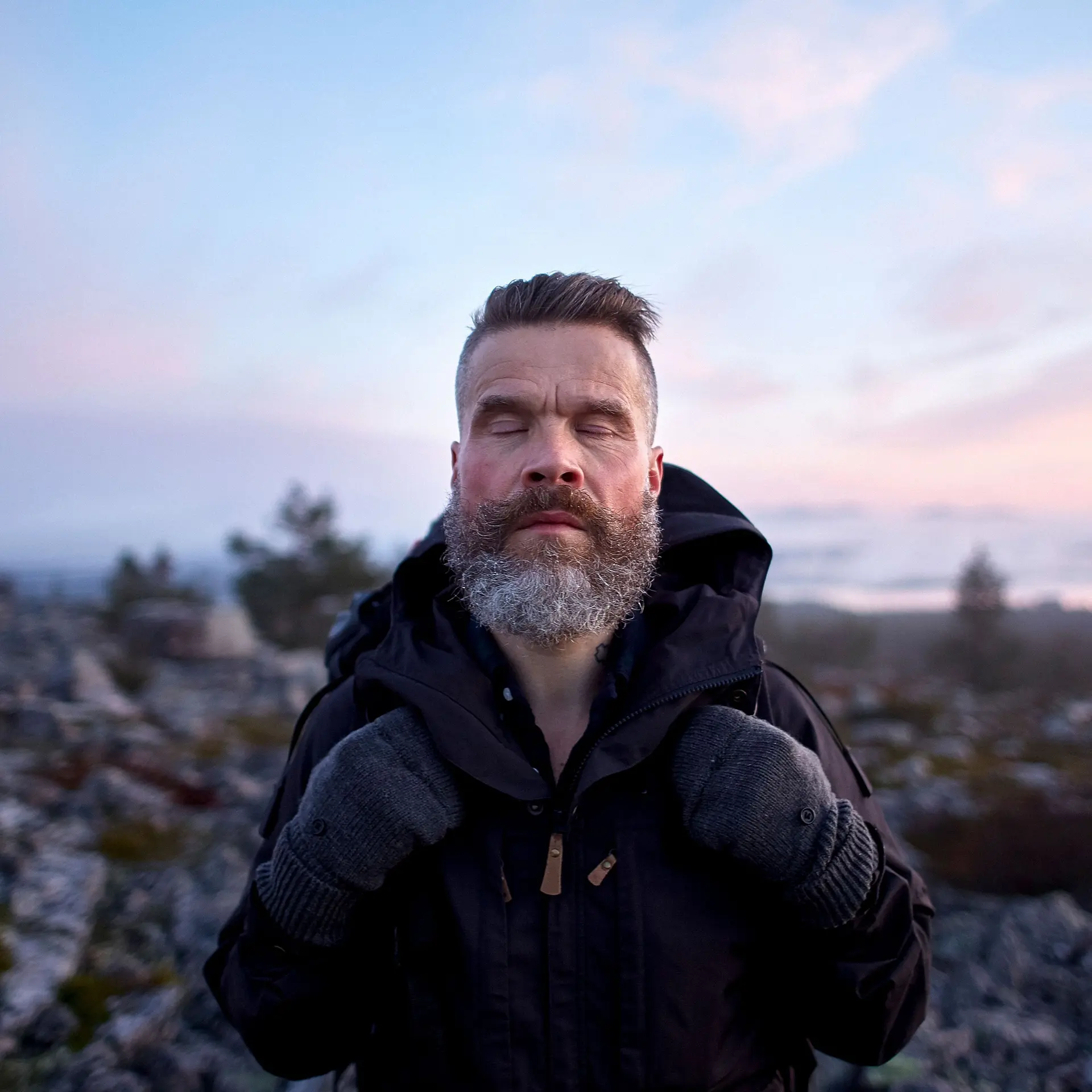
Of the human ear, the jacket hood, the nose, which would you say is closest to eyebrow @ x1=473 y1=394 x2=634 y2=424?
the nose

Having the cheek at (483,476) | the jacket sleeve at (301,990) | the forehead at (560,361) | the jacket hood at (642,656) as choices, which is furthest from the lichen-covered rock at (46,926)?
the forehead at (560,361)

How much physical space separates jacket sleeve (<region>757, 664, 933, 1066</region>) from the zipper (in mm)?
324

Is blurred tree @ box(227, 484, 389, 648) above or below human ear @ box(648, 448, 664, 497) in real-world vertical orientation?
below

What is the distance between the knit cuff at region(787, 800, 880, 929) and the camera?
2180 millimetres

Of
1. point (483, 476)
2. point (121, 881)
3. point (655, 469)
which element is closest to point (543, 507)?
point (483, 476)

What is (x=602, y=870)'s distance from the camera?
2.25 meters

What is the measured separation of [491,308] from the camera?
9.41ft

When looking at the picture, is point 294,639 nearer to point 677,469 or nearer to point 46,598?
point 46,598

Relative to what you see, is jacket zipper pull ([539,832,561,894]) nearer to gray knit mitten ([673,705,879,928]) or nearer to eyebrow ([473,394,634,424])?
gray knit mitten ([673,705,879,928])

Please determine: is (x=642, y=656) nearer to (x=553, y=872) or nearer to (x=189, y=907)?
(x=553, y=872)

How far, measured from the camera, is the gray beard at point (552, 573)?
8.16ft

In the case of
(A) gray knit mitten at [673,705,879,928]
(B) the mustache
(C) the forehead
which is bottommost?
(A) gray knit mitten at [673,705,879,928]

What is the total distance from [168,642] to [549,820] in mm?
22793

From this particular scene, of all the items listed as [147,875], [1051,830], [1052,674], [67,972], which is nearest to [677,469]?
[67,972]
